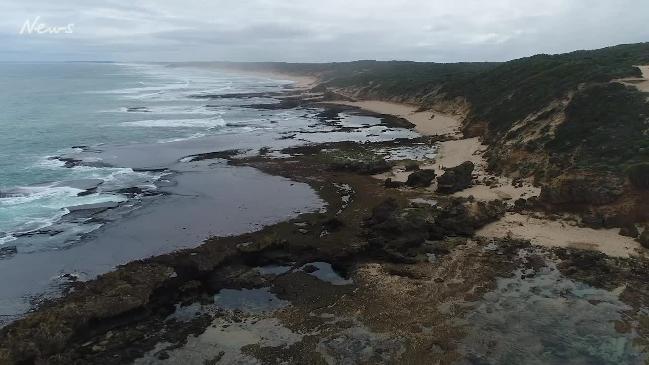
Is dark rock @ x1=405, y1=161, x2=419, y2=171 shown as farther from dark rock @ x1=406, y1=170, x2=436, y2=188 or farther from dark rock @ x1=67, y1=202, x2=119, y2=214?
dark rock @ x1=67, y1=202, x2=119, y2=214

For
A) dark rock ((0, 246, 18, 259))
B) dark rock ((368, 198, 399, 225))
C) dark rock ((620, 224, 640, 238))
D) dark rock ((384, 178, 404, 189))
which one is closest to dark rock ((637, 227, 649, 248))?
dark rock ((620, 224, 640, 238))

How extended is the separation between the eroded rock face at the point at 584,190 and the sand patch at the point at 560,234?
1545mm

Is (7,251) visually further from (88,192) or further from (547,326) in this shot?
(547,326)

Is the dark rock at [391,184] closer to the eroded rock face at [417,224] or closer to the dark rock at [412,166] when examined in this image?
the dark rock at [412,166]

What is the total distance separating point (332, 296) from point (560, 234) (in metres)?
11.5

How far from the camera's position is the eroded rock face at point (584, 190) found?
76.8ft

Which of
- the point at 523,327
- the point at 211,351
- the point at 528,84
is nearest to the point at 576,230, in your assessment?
the point at 523,327

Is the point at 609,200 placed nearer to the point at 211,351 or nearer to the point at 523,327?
the point at 523,327

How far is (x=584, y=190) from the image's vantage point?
2386cm

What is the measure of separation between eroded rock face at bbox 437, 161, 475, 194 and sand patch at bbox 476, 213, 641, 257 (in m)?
5.07

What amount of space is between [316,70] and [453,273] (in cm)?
18333

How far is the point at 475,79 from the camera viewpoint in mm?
67750

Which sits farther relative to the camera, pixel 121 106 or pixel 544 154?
pixel 121 106

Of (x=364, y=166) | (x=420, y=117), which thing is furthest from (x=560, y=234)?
(x=420, y=117)
